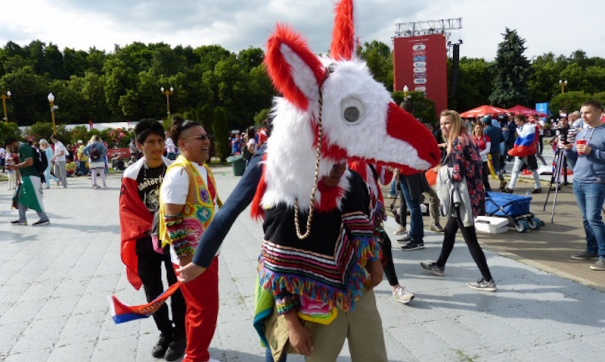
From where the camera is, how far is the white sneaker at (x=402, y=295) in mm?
3814

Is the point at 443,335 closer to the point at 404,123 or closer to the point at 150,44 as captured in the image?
the point at 404,123

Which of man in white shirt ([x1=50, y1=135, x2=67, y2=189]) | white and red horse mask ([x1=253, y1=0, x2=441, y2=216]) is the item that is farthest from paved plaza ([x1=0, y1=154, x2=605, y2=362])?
man in white shirt ([x1=50, y1=135, x2=67, y2=189])

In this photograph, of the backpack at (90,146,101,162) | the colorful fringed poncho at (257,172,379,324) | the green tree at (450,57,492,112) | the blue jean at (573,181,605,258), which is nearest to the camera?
the colorful fringed poncho at (257,172,379,324)

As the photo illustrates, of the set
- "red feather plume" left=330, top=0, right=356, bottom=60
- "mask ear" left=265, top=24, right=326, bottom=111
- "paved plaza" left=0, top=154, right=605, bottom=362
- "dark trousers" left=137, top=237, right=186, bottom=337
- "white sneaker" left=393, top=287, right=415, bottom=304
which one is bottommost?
"paved plaza" left=0, top=154, right=605, bottom=362

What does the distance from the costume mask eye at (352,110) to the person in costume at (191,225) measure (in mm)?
1360

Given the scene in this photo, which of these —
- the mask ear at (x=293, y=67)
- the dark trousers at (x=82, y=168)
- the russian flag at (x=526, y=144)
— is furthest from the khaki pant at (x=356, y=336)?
the dark trousers at (x=82, y=168)

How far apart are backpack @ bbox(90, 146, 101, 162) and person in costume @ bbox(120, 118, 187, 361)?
37.2 ft

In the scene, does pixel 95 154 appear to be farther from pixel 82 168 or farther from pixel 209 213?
pixel 209 213

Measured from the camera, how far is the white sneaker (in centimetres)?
381

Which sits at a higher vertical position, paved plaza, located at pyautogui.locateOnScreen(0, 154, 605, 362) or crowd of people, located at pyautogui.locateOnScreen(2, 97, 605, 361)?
crowd of people, located at pyautogui.locateOnScreen(2, 97, 605, 361)

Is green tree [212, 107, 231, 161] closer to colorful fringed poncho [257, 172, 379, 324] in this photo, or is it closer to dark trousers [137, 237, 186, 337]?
dark trousers [137, 237, 186, 337]

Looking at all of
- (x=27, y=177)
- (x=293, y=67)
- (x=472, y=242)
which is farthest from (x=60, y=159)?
(x=293, y=67)

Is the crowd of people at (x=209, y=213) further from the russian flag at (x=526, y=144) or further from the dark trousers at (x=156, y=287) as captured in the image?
the russian flag at (x=526, y=144)

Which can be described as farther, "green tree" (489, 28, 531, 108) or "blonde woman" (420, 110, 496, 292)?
"green tree" (489, 28, 531, 108)
